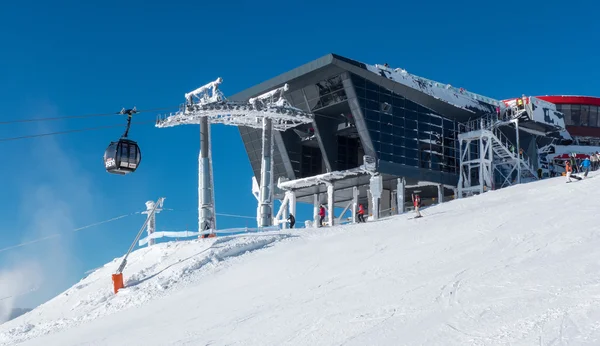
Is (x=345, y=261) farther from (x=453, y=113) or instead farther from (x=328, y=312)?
(x=453, y=113)

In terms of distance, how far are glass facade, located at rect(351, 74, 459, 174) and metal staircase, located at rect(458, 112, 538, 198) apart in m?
1.02

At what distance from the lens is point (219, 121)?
4053 centimetres

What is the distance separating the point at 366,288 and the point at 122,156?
1499 cm

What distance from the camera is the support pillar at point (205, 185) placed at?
123 ft

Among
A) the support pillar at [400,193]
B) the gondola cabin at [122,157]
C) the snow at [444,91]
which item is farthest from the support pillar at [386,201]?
the gondola cabin at [122,157]

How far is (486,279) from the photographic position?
1590 centimetres

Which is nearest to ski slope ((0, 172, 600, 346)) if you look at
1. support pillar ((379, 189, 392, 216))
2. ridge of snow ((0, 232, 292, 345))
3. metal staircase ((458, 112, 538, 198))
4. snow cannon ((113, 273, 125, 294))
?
ridge of snow ((0, 232, 292, 345))

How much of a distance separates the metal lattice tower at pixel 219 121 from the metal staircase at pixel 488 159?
15317mm

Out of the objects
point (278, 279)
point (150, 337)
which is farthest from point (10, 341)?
point (278, 279)

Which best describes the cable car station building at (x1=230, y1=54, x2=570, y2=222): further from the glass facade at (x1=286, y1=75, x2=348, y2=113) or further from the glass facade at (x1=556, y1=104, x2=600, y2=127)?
the glass facade at (x1=556, y1=104, x2=600, y2=127)

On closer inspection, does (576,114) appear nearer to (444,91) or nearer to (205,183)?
(444,91)

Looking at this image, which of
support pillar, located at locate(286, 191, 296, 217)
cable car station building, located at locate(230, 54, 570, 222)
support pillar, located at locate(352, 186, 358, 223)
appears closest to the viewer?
cable car station building, located at locate(230, 54, 570, 222)

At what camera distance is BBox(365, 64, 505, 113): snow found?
46.7m

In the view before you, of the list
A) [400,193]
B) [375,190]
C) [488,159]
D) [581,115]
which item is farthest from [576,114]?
[375,190]
